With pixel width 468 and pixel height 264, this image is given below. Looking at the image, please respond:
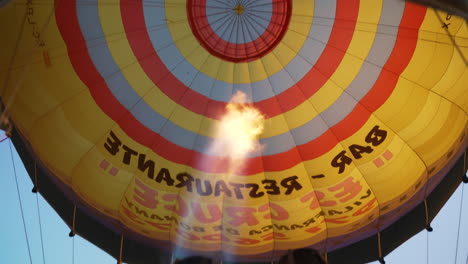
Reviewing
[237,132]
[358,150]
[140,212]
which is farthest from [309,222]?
[140,212]

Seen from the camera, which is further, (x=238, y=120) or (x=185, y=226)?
(x=185, y=226)

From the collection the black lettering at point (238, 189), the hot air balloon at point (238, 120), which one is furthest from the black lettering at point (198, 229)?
the black lettering at point (238, 189)

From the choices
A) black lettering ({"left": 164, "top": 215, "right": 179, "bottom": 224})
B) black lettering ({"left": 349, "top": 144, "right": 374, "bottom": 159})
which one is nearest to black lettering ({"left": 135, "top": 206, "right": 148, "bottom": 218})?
black lettering ({"left": 164, "top": 215, "right": 179, "bottom": 224})

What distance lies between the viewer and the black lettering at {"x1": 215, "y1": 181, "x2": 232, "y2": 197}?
240 inches

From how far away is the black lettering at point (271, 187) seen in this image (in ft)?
19.8

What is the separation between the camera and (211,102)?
5.86 m

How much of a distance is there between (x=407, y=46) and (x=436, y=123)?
40.4 inches

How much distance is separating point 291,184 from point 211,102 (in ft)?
4.88

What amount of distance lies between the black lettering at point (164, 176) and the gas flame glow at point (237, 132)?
2.02 feet

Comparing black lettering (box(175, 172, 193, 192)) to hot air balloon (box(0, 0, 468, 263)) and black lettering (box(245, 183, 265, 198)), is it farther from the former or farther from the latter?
black lettering (box(245, 183, 265, 198))

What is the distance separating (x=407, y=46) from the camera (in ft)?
18.0

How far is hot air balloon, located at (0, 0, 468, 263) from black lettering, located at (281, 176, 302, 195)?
1cm

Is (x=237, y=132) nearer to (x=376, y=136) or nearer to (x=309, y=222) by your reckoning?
(x=309, y=222)

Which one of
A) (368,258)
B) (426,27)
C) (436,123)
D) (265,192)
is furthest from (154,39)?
(368,258)
